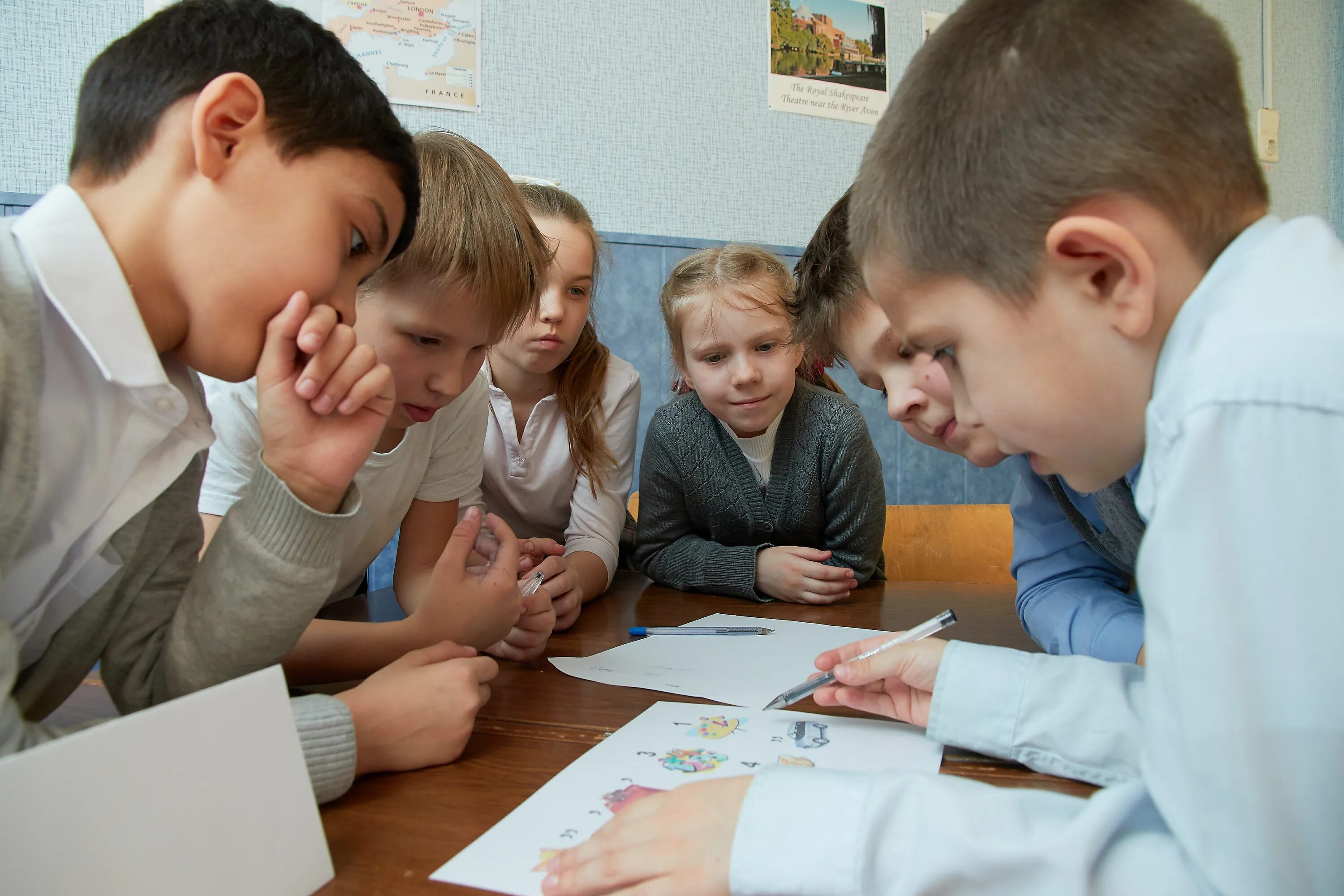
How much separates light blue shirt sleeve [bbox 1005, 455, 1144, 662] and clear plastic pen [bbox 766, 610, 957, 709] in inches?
7.2

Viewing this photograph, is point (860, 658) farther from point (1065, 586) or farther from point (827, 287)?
point (827, 287)

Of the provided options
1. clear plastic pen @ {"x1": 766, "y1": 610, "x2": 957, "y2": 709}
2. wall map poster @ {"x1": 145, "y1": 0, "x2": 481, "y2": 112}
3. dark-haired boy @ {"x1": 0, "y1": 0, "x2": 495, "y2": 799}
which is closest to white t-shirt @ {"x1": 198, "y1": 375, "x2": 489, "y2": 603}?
dark-haired boy @ {"x1": 0, "y1": 0, "x2": 495, "y2": 799}

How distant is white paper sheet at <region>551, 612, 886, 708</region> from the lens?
0.71 m

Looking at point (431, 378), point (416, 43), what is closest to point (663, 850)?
point (431, 378)

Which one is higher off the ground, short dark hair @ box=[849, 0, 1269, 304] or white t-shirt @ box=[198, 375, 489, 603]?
short dark hair @ box=[849, 0, 1269, 304]

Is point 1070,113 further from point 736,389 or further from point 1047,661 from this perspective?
point 736,389

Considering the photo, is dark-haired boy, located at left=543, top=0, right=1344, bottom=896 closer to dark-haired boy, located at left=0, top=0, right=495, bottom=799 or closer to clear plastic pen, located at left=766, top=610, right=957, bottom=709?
clear plastic pen, located at left=766, top=610, right=957, bottom=709

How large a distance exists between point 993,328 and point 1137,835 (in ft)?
0.82

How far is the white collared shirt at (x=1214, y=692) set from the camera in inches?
12.7

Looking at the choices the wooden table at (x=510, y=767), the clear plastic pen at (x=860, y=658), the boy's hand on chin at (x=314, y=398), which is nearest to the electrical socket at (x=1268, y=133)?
the wooden table at (x=510, y=767)

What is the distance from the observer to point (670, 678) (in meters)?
0.74

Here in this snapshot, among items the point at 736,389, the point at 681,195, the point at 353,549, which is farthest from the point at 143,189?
the point at 681,195

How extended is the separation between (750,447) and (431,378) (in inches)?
28.8

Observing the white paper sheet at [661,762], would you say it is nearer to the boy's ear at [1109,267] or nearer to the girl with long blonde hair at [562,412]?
the boy's ear at [1109,267]
